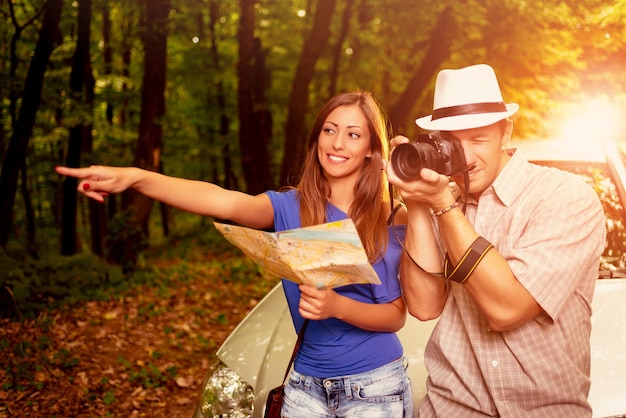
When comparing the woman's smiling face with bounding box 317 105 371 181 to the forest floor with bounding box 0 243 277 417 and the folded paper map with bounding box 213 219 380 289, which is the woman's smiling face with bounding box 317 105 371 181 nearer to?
the folded paper map with bounding box 213 219 380 289

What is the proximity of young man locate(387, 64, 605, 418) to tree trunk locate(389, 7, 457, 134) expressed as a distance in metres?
8.00

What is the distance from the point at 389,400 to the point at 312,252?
753 mm

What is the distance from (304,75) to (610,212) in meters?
7.36

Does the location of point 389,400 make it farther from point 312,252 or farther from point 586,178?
point 586,178

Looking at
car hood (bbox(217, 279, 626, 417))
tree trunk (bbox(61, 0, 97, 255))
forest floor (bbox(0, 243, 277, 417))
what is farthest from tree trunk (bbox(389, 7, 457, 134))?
car hood (bbox(217, 279, 626, 417))

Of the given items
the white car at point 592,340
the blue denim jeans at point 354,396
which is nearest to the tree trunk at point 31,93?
the white car at point 592,340

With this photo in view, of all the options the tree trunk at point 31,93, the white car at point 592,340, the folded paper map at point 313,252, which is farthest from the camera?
the tree trunk at point 31,93

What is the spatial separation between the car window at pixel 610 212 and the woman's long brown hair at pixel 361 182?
1.38 metres

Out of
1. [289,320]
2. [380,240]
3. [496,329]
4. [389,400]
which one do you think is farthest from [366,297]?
[289,320]

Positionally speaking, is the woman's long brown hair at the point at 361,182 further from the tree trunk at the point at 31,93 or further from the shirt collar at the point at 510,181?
the tree trunk at the point at 31,93

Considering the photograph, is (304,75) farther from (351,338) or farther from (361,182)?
→ (351,338)

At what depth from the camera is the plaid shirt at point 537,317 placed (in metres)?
1.49

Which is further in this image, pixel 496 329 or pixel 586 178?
pixel 586 178

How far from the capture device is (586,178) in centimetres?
301
